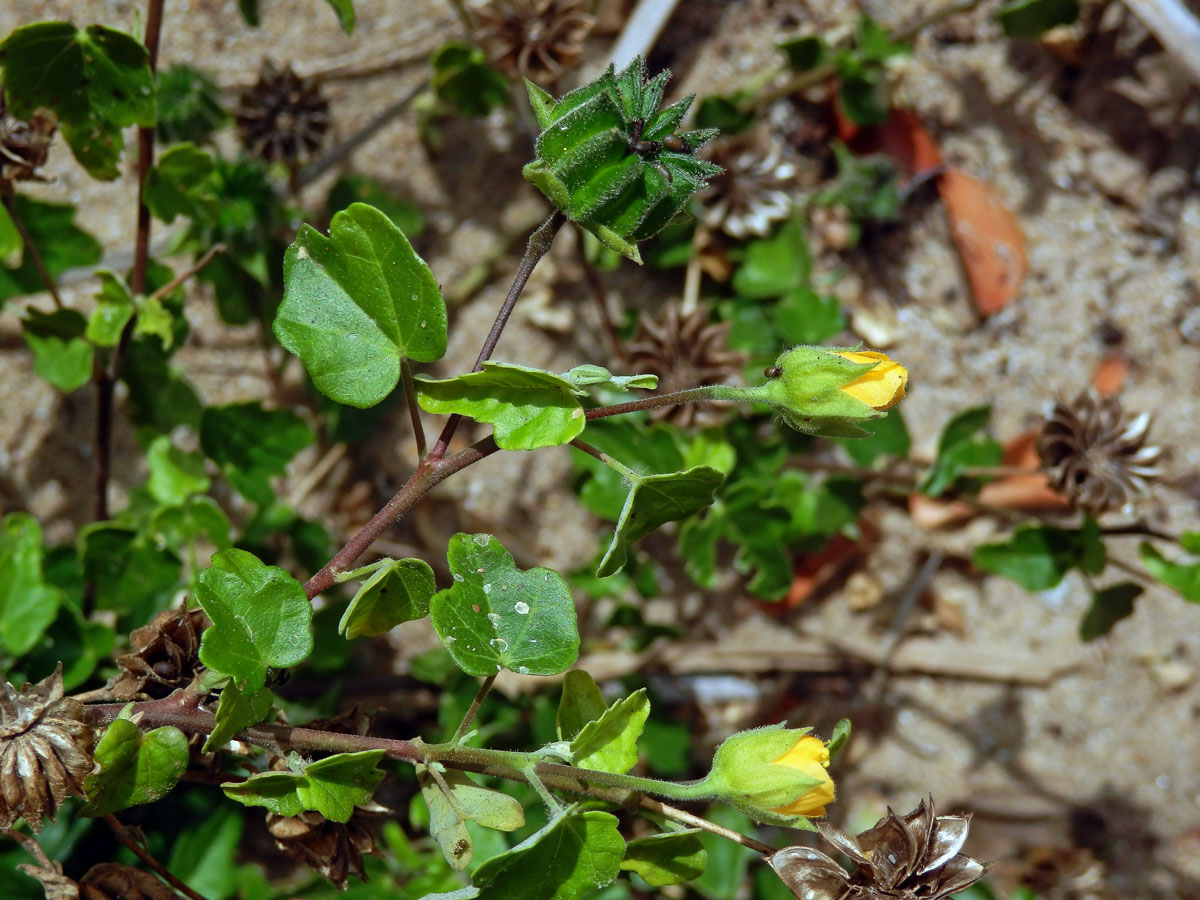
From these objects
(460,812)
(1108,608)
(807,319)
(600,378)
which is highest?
(600,378)

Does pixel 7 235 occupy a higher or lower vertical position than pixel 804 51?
higher

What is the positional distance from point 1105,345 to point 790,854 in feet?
6.67

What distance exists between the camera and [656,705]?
8.71 ft

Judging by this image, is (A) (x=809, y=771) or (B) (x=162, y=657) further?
(B) (x=162, y=657)

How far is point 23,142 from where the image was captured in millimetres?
1674

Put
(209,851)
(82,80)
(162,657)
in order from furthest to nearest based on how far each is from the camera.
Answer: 1. (209,851)
2. (82,80)
3. (162,657)

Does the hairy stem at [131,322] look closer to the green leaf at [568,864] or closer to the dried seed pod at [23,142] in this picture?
the dried seed pod at [23,142]

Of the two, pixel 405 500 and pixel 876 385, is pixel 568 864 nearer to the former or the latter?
pixel 405 500

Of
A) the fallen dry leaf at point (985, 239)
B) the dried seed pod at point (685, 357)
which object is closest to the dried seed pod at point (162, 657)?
the dried seed pod at point (685, 357)

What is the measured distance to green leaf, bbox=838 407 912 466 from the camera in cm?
235

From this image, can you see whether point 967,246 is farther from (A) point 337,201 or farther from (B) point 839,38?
(A) point 337,201

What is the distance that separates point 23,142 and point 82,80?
155 millimetres

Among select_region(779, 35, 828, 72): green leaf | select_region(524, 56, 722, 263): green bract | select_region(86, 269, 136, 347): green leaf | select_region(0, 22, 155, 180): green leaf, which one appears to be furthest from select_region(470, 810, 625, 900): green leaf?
select_region(779, 35, 828, 72): green leaf

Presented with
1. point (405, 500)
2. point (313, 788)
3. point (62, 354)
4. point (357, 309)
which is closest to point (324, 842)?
point (313, 788)
